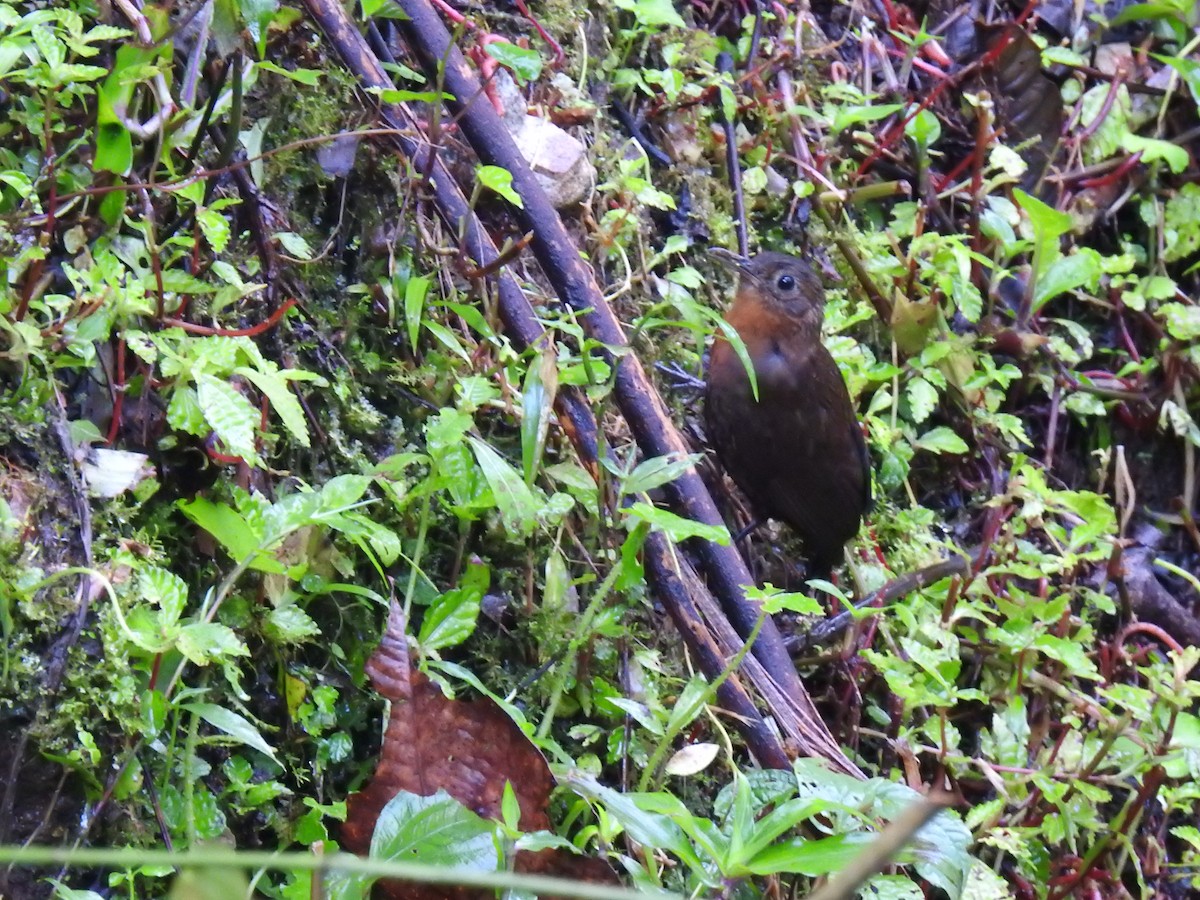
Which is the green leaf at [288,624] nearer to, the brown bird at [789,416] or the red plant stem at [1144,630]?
the brown bird at [789,416]

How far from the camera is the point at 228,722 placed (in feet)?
5.62

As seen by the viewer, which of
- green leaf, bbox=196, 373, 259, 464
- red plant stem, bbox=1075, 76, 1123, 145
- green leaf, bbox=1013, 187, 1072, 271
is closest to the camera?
green leaf, bbox=196, 373, 259, 464

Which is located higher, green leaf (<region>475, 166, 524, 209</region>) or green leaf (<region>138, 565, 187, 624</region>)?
green leaf (<region>475, 166, 524, 209</region>)

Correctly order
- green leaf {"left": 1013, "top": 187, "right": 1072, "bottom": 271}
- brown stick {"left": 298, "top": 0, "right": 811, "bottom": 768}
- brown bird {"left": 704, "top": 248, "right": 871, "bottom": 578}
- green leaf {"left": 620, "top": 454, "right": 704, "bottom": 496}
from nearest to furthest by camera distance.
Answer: green leaf {"left": 620, "top": 454, "right": 704, "bottom": 496}, brown stick {"left": 298, "top": 0, "right": 811, "bottom": 768}, brown bird {"left": 704, "top": 248, "right": 871, "bottom": 578}, green leaf {"left": 1013, "top": 187, "right": 1072, "bottom": 271}

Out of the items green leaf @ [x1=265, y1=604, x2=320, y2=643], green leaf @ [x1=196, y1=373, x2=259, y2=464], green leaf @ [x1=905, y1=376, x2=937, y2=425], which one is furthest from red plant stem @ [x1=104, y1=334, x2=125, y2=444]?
green leaf @ [x1=905, y1=376, x2=937, y2=425]

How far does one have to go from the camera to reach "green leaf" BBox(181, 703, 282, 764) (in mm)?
1695

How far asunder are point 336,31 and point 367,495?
106cm

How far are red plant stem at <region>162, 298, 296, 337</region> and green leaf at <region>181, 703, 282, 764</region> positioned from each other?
685 millimetres

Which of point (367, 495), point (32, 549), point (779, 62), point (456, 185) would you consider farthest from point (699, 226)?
point (32, 549)

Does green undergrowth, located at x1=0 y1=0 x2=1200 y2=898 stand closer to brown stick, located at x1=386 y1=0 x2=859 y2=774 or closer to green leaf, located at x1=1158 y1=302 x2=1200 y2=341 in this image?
brown stick, located at x1=386 y1=0 x2=859 y2=774

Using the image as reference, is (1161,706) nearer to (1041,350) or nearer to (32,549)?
(1041,350)

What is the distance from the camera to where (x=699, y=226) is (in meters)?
3.52

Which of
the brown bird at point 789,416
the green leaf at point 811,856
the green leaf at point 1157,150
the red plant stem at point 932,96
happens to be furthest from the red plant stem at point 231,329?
the green leaf at point 1157,150

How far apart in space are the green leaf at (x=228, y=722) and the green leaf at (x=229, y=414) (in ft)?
1.27
